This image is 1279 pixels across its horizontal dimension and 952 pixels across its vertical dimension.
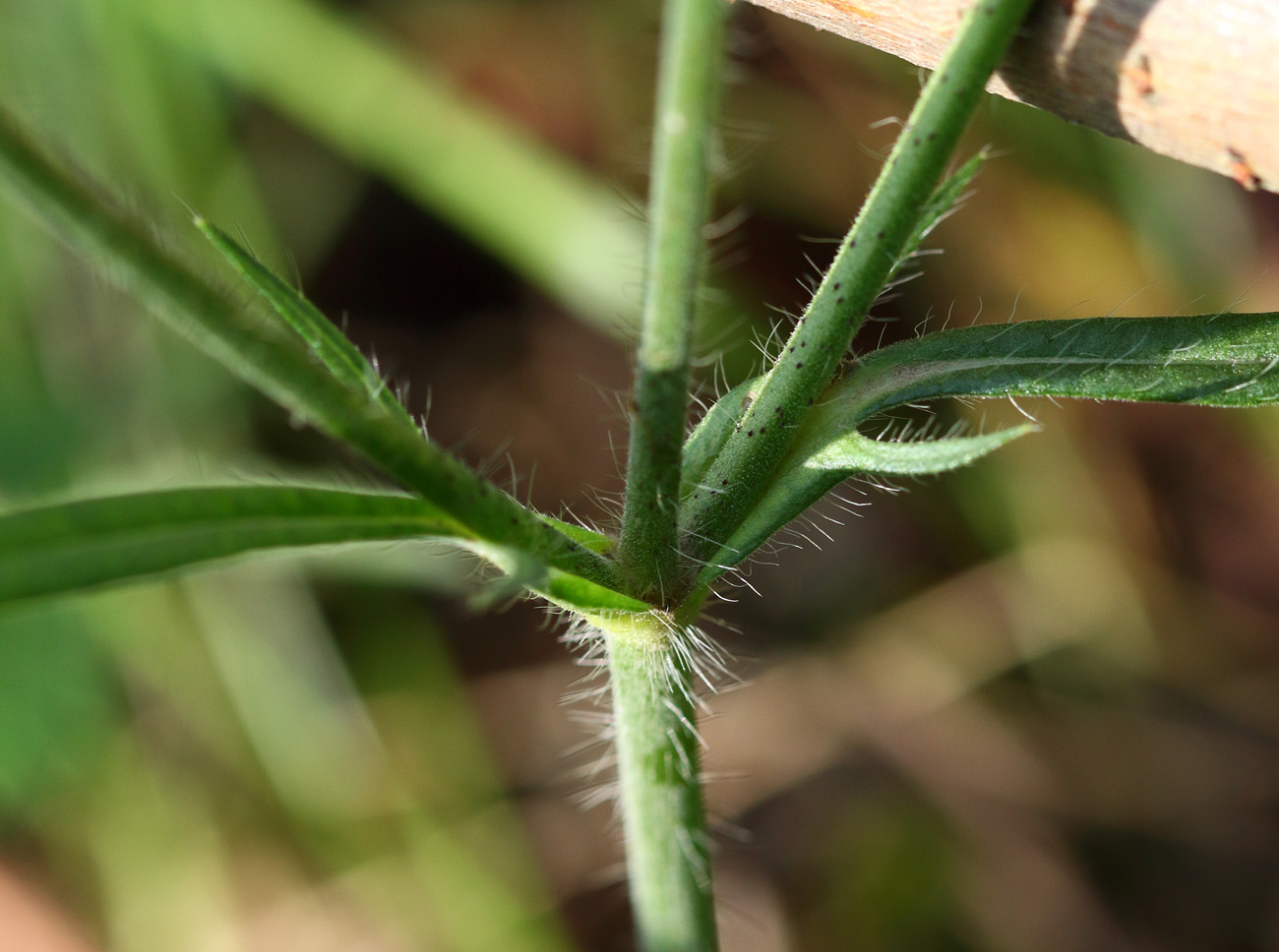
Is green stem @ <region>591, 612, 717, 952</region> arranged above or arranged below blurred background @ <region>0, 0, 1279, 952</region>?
below

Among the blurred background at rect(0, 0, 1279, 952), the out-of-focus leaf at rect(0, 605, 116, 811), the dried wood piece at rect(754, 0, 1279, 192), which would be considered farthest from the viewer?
the blurred background at rect(0, 0, 1279, 952)

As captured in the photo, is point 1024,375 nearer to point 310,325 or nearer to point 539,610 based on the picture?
point 310,325

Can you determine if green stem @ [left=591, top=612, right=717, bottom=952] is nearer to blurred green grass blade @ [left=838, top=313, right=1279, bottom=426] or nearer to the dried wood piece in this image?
blurred green grass blade @ [left=838, top=313, right=1279, bottom=426]

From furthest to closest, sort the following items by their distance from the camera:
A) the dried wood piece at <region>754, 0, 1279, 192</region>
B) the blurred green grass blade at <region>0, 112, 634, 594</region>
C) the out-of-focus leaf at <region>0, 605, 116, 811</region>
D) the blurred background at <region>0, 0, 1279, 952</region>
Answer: the blurred background at <region>0, 0, 1279, 952</region> → the out-of-focus leaf at <region>0, 605, 116, 811</region> → the dried wood piece at <region>754, 0, 1279, 192</region> → the blurred green grass blade at <region>0, 112, 634, 594</region>

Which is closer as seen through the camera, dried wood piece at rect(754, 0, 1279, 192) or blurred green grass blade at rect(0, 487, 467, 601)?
blurred green grass blade at rect(0, 487, 467, 601)

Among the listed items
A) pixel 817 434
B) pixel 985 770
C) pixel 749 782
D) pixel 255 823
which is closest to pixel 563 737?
pixel 749 782

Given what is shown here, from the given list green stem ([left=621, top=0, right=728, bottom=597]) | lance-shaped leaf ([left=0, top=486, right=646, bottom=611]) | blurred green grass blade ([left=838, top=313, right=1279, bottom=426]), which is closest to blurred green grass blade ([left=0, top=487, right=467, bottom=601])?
lance-shaped leaf ([left=0, top=486, right=646, bottom=611])

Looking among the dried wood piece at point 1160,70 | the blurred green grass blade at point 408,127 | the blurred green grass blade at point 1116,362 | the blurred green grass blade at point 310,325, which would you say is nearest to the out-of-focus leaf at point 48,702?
the blurred green grass blade at point 408,127
